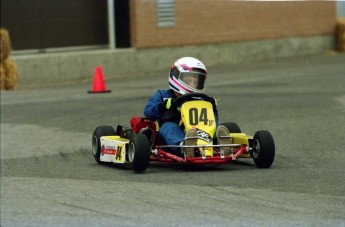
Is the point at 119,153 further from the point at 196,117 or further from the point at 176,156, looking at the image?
the point at 196,117

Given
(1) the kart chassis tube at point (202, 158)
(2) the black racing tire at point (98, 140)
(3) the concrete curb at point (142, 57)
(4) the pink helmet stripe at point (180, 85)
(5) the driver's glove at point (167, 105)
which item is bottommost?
(3) the concrete curb at point (142, 57)

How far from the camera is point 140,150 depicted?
1005 cm

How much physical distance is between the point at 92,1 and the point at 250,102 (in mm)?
9013

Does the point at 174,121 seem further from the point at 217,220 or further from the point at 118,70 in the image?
the point at 118,70

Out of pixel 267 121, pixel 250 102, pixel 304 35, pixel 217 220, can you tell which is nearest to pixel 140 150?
pixel 217 220

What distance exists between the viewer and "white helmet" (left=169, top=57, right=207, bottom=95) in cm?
1095

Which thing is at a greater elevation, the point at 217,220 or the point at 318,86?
the point at 217,220

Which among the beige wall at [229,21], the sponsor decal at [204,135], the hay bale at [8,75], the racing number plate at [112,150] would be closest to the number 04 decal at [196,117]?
the sponsor decal at [204,135]

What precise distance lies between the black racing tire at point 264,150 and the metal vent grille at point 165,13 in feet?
55.4

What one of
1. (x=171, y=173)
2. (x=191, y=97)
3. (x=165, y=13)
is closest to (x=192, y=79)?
(x=191, y=97)

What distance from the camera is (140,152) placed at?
10.0m

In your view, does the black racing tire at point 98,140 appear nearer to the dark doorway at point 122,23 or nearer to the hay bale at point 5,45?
the hay bale at point 5,45

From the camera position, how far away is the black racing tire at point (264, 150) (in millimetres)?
10242

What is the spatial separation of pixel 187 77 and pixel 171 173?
1.24 metres
